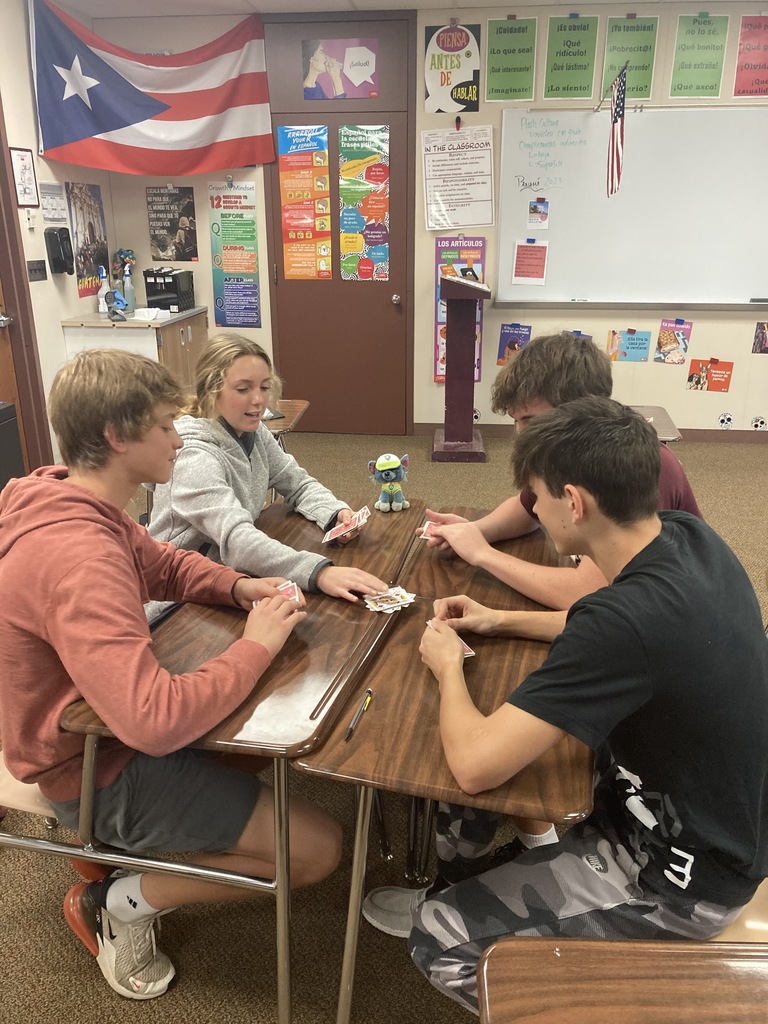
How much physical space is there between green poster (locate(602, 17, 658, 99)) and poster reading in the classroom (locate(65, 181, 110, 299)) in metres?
3.20

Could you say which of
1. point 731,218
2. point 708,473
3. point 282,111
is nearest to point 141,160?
point 282,111

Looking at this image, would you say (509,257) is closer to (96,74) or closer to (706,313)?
(706,313)

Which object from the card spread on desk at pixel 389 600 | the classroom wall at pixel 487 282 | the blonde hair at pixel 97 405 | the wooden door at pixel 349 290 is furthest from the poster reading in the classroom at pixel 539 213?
the blonde hair at pixel 97 405

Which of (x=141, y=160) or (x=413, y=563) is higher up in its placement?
(x=141, y=160)

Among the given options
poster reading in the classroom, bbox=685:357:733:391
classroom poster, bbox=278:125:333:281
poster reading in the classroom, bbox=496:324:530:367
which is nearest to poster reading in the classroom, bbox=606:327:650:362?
poster reading in the classroom, bbox=685:357:733:391

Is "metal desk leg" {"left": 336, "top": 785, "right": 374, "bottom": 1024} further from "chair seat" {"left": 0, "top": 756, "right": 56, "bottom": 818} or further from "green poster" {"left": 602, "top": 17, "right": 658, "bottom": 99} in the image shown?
"green poster" {"left": 602, "top": 17, "right": 658, "bottom": 99}

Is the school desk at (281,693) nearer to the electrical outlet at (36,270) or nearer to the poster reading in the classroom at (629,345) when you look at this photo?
the electrical outlet at (36,270)

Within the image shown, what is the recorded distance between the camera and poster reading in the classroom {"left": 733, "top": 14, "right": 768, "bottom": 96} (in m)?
4.33

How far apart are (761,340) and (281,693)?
4.67 metres

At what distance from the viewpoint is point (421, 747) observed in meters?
1.09

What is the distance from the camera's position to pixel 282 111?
4730mm

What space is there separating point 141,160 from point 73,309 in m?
1.02

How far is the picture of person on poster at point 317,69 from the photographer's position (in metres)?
4.58

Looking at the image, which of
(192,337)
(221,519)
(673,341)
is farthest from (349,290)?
(221,519)
